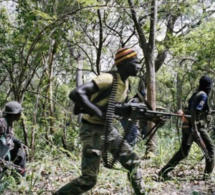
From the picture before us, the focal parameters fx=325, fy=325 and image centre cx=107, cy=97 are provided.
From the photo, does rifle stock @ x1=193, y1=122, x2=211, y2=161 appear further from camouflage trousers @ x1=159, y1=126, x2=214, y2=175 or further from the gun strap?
the gun strap

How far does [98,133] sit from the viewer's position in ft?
11.8

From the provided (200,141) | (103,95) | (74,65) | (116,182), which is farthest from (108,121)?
(74,65)

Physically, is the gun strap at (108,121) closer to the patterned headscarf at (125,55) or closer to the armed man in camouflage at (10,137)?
the patterned headscarf at (125,55)

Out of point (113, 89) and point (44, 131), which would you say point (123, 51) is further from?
point (44, 131)

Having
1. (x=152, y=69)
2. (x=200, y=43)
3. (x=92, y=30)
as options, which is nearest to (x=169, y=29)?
(x=200, y=43)

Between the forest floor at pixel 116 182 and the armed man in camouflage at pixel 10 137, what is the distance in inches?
12.2

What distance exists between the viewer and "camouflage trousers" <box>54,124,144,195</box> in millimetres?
3439

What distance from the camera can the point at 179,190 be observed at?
507cm

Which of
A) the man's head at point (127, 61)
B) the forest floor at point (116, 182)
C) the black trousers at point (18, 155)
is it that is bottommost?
the forest floor at point (116, 182)

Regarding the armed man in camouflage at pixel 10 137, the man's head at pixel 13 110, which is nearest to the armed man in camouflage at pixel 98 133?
the armed man in camouflage at pixel 10 137

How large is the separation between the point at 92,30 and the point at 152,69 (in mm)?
4985

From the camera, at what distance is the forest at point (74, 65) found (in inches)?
201

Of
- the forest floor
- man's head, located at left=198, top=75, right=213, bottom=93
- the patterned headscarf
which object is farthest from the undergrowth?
man's head, located at left=198, top=75, right=213, bottom=93

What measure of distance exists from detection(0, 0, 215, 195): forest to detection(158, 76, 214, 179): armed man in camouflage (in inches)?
12.9
